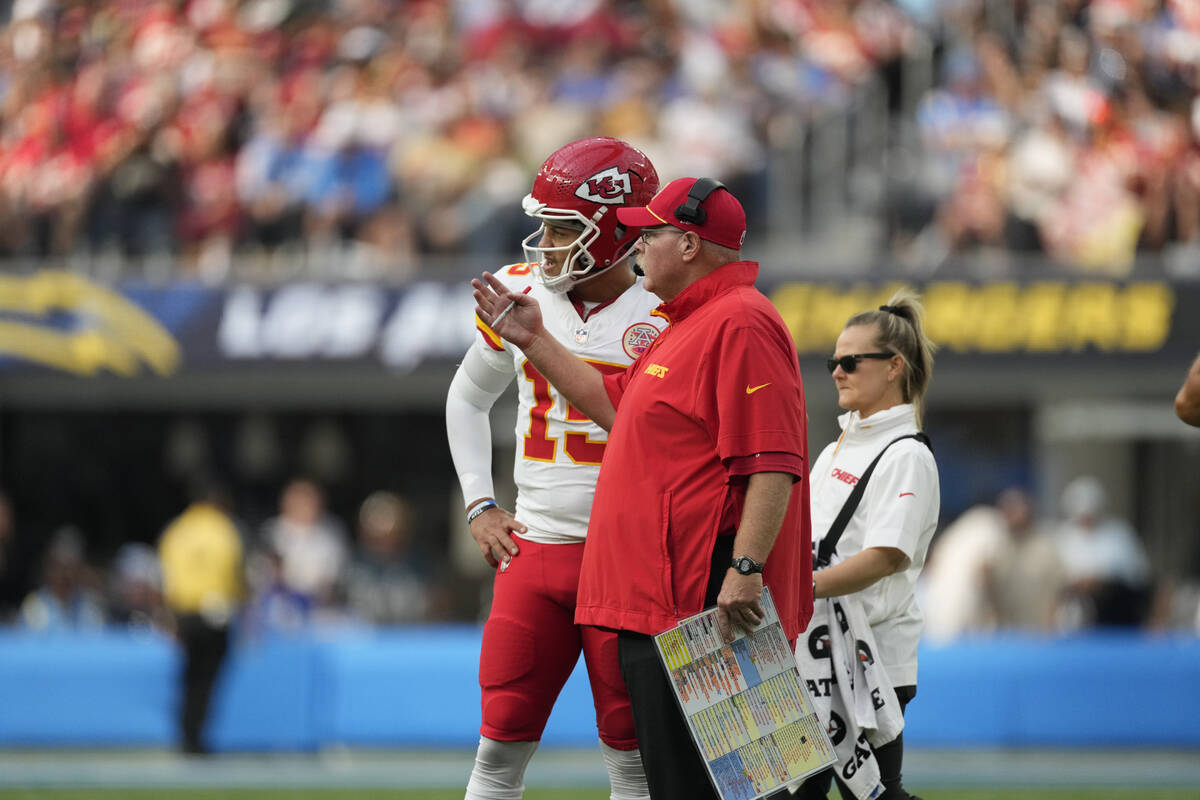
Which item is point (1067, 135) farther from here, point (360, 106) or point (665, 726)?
point (665, 726)

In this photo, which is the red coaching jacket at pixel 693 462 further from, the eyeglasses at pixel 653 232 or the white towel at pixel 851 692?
the white towel at pixel 851 692

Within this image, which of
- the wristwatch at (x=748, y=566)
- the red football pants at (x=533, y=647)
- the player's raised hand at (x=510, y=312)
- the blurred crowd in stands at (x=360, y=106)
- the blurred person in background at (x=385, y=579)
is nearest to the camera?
the wristwatch at (x=748, y=566)

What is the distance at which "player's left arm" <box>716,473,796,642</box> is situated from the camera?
3857mm

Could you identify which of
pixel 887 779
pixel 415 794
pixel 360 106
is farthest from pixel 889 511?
pixel 360 106

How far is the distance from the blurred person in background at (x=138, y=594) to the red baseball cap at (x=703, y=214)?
9001 millimetres

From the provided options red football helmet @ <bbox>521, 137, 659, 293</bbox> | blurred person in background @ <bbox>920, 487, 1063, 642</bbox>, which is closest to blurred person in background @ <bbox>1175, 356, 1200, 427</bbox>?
red football helmet @ <bbox>521, 137, 659, 293</bbox>

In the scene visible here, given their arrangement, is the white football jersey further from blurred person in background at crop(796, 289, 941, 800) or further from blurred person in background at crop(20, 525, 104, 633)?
blurred person in background at crop(20, 525, 104, 633)

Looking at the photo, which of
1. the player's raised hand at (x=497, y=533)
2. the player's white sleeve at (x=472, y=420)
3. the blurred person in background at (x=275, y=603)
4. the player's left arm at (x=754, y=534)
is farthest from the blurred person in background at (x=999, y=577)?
the player's left arm at (x=754, y=534)

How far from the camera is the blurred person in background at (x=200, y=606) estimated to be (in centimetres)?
1066

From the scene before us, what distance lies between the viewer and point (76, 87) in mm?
15570

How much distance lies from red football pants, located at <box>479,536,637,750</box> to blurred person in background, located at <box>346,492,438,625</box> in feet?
28.4

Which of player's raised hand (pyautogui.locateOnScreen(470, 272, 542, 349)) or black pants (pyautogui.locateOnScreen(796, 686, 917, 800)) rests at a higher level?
player's raised hand (pyautogui.locateOnScreen(470, 272, 542, 349))

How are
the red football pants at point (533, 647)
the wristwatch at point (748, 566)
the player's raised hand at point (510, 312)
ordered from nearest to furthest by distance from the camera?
1. the wristwatch at point (748, 566)
2. the player's raised hand at point (510, 312)
3. the red football pants at point (533, 647)

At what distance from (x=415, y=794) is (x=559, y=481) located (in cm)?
467
